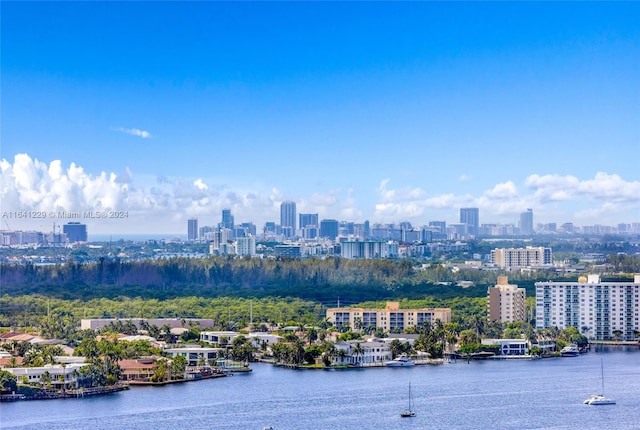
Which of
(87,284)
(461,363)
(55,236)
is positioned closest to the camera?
(461,363)

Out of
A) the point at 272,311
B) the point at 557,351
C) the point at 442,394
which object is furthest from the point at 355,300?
the point at 442,394

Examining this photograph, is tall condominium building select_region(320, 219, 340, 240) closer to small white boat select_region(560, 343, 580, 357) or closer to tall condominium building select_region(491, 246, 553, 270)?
tall condominium building select_region(491, 246, 553, 270)

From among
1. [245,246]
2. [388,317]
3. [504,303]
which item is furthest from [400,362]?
[245,246]

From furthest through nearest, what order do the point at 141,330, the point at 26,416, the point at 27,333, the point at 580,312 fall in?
1. the point at 580,312
2. the point at 141,330
3. the point at 27,333
4. the point at 26,416

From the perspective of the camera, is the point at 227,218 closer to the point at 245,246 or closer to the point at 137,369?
the point at 245,246

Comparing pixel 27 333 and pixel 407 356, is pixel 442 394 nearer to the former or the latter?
pixel 407 356

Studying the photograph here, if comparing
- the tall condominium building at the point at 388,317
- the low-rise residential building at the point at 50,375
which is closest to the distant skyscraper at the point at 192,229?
the tall condominium building at the point at 388,317

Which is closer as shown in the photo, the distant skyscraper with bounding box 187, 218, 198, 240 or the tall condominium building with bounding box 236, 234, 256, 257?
the tall condominium building with bounding box 236, 234, 256, 257

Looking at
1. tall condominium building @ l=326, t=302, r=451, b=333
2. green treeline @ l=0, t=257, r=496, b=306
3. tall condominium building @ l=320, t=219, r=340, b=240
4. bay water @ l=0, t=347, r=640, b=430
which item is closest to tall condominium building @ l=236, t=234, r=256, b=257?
tall condominium building @ l=320, t=219, r=340, b=240
